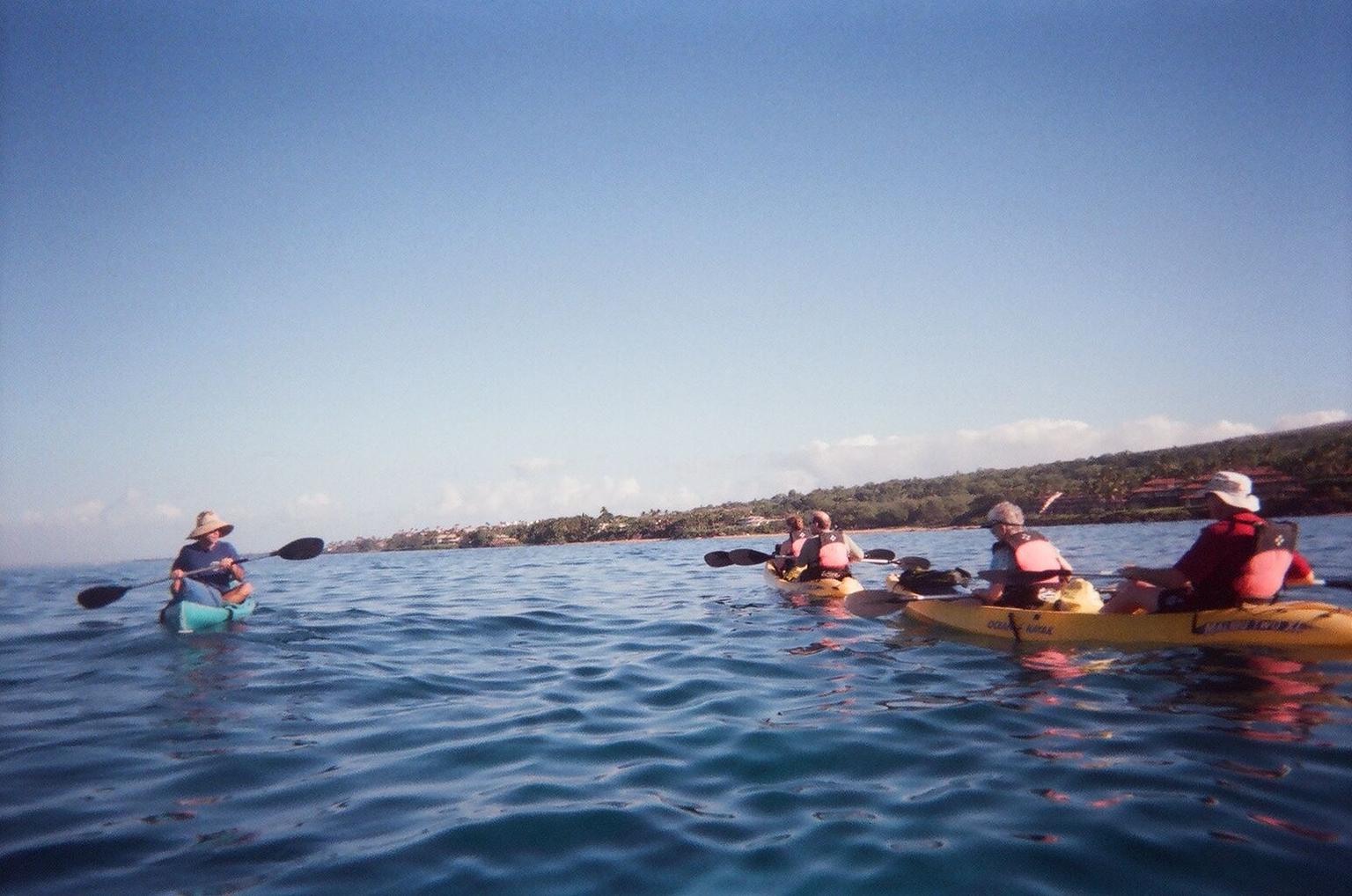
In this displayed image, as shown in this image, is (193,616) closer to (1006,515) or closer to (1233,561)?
(1006,515)

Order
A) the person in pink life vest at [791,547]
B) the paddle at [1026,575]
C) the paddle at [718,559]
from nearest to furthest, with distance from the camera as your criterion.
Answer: the paddle at [1026,575]
the person in pink life vest at [791,547]
the paddle at [718,559]

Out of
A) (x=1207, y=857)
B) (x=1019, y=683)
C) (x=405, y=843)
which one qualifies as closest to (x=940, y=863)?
(x=1207, y=857)

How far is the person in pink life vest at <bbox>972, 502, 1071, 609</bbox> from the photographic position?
9.31 metres

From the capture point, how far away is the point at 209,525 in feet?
38.4

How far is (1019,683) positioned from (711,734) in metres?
3.32

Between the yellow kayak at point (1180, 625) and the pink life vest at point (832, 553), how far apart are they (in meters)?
3.60

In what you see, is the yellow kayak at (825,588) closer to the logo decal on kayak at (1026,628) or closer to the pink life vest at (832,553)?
the pink life vest at (832,553)

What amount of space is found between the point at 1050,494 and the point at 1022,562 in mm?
32105

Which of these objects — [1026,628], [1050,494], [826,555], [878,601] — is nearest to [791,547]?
[826,555]

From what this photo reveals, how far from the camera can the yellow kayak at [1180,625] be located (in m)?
7.18

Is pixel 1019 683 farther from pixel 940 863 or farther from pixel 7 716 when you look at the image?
pixel 7 716

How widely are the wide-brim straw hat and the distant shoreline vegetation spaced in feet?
134

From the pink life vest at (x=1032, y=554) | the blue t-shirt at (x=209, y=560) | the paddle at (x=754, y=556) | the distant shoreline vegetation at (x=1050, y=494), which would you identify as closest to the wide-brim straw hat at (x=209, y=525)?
the blue t-shirt at (x=209, y=560)

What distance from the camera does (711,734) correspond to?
18.9 ft
